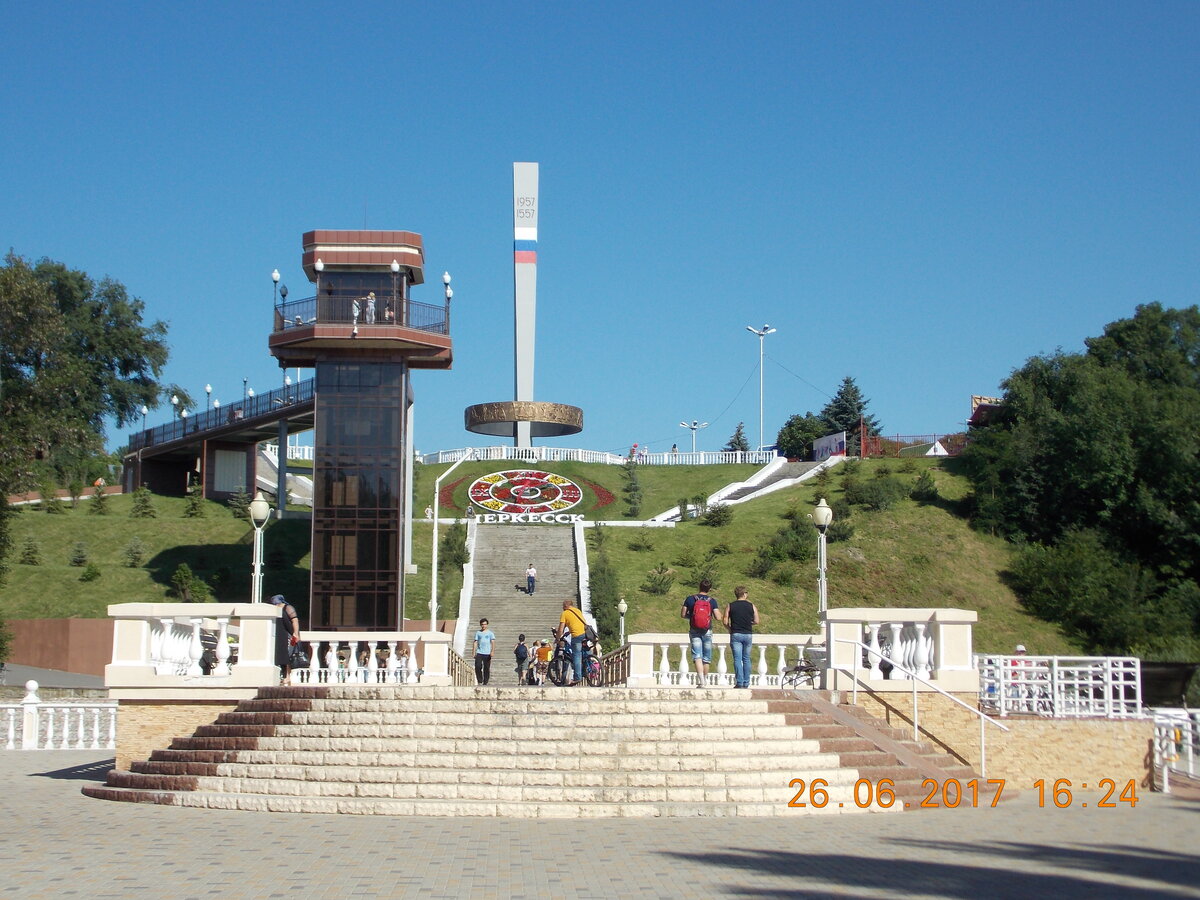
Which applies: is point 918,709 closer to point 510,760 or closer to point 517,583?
point 510,760

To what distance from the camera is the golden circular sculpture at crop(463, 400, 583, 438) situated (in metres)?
61.1

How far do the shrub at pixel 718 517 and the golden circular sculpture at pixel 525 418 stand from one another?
15571 mm

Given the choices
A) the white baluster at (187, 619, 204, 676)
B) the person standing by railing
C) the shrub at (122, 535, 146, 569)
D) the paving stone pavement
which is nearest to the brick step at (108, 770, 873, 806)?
the paving stone pavement

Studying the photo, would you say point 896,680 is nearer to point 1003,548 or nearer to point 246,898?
point 246,898

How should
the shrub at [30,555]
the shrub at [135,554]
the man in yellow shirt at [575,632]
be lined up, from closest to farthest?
the man in yellow shirt at [575,632]
the shrub at [30,555]
the shrub at [135,554]

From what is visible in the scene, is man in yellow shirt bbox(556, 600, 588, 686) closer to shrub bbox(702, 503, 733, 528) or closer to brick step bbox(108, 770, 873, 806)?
brick step bbox(108, 770, 873, 806)

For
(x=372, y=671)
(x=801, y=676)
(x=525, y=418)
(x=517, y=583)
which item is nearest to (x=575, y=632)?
(x=372, y=671)

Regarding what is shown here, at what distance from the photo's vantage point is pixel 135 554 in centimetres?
3947

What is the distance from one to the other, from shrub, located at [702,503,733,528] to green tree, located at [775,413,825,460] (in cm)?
2467

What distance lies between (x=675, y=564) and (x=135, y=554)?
57.9 ft

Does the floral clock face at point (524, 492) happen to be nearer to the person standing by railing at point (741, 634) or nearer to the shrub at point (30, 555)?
the shrub at point (30, 555)

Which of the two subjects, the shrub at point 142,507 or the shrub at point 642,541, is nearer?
the shrub at point 642,541

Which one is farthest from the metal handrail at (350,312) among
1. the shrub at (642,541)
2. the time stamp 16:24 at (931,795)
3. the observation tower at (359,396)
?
the time stamp 16:24 at (931,795)

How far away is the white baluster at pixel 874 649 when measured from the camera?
14.8m
